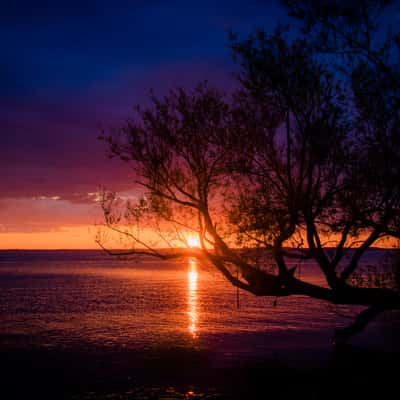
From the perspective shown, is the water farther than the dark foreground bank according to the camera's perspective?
Yes

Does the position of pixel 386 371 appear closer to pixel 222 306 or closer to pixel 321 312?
pixel 321 312

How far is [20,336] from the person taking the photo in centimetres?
3916

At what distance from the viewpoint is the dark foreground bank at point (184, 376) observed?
22672mm

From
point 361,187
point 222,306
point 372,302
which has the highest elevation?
point 361,187

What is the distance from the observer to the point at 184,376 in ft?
84.8

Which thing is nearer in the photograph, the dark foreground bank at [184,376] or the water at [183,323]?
the dark foreground bank at [184,376]

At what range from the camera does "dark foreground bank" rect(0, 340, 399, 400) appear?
22672mm

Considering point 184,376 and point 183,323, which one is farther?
point 183,323

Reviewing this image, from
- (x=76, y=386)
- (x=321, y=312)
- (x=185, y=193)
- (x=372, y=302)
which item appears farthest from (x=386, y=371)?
(x=321, y=312)

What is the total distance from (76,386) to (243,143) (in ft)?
48.2

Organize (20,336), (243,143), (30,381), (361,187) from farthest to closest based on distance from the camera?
(20,336) < (30,381) < (243,143) < (361,187)

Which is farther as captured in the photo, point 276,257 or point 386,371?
point 386,371

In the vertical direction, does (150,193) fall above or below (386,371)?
above

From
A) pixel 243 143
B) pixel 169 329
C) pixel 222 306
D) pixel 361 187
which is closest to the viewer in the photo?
pixel 361 187
